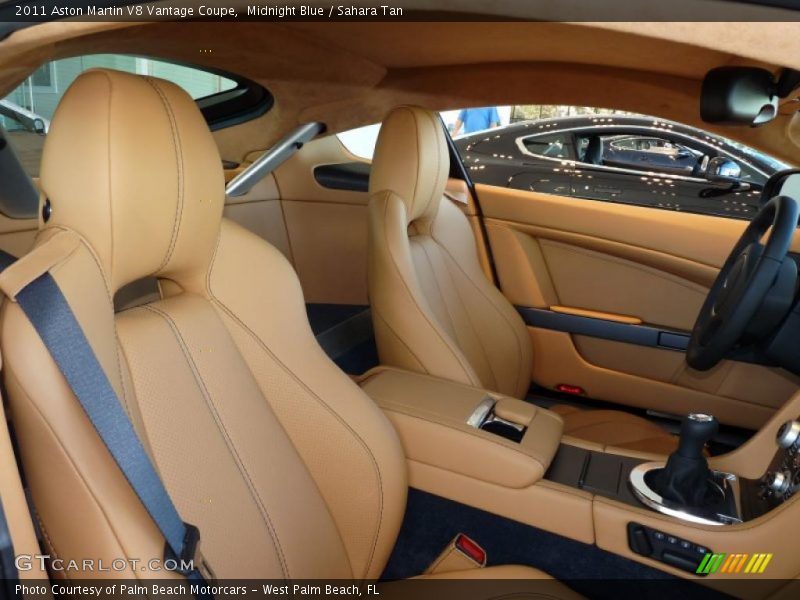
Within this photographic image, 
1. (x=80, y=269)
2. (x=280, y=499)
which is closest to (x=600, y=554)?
(x=280, y=499)

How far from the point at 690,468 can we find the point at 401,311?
677 mm

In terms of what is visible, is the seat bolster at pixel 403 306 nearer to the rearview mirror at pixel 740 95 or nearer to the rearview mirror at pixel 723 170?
the rearview mirror at pixel 740 95

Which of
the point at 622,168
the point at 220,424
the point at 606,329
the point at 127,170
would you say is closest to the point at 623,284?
the point at 606,329

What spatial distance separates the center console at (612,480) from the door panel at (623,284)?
2.53ft

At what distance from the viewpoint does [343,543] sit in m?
1.24

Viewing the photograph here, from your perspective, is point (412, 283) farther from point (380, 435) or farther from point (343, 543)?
point (343, 543)

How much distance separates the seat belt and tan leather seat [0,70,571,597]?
15mm

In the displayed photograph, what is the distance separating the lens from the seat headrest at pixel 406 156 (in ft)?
5.75

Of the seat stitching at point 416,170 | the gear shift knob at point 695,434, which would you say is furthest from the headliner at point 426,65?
the gear shift knob at point 695,434

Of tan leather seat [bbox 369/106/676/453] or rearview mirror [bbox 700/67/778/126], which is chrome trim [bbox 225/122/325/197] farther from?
rearview mirror [bbox 700/67/778/126]

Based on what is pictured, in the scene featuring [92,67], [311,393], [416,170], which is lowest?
[311,393]

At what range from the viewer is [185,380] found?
1033 mm

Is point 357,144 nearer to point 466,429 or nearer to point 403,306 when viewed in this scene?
point 403,306

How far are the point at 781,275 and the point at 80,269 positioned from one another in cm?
128
